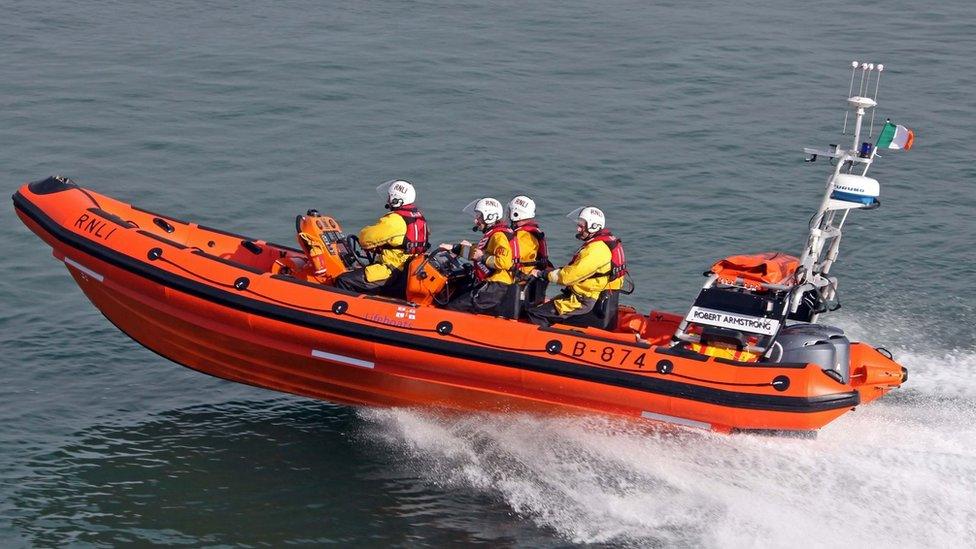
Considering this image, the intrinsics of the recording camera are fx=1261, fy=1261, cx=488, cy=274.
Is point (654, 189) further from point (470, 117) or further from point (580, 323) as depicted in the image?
point (580, 323)

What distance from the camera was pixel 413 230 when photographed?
9781 millimetres

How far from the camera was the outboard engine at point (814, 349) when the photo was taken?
8.89 metres

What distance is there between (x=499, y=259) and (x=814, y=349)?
2368mm

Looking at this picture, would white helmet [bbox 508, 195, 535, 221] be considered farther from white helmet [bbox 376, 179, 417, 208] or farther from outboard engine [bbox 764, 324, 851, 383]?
outboard engine [bbox 764, 324, 851, 383]

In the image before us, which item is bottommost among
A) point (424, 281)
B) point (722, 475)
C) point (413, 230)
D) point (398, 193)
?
point (722, 475)

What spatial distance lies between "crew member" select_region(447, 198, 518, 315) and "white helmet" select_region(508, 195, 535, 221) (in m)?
0.11

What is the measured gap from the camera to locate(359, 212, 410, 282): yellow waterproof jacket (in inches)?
380

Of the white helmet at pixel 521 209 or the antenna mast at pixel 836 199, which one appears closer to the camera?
the antenna mast at pixel 836 199

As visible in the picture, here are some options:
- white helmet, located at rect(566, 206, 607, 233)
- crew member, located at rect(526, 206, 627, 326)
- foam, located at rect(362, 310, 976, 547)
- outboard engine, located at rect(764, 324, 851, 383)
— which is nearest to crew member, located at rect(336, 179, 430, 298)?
foam, located at rect(362, 310, 976, 547)

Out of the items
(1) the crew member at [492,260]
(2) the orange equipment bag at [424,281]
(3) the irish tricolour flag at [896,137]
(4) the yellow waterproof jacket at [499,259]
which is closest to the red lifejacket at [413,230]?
(2) the orange equipment bag at [424,281]

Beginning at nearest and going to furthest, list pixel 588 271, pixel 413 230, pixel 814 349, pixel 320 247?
pixel 814 349
pixel 588 271
pixel 413 230
pixel 320 247

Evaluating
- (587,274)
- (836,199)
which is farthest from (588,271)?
(836,199)

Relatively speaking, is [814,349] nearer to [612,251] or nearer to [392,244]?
[612,251]

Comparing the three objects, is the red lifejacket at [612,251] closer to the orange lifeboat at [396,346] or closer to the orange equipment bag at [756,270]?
the orange lifeboat at [396,346]
